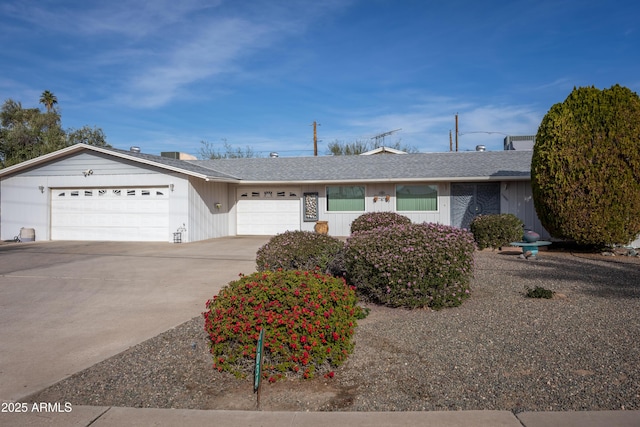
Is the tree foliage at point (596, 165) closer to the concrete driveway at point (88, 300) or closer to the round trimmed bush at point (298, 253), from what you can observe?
the round trimmed bush at point (298, 253)

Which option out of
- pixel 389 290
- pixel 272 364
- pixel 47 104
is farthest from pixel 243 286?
pixel 47 104

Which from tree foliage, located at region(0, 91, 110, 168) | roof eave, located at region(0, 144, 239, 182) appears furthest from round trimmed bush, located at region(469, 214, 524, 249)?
tree foliage, located at region(0, 91, 110, 168)

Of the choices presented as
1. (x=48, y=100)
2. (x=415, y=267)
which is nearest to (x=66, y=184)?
(x=415, y=267)

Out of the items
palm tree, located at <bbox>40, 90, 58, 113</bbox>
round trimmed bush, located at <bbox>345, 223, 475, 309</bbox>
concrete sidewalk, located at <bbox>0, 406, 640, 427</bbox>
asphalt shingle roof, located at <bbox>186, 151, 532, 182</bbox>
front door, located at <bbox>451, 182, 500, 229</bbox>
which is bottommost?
concrete sidewalk, located at <bbox>0, 406, 640, 427</bbox>

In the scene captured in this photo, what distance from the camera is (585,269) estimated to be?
10.7 meters

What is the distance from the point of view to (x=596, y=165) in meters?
13.0

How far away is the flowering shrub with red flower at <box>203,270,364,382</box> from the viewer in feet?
15.0

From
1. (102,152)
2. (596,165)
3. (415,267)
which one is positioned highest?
(102,152)

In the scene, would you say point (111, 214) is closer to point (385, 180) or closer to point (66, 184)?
point (66, 184)

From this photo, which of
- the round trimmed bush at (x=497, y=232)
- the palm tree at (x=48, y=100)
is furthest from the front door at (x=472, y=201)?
the palm tree at (x=48, y=100)

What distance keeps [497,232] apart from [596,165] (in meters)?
3.20

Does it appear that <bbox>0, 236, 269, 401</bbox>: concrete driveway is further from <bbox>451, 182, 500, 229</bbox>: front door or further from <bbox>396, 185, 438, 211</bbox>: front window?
<bbox>451, 182, 500, 229</bbox>: front door

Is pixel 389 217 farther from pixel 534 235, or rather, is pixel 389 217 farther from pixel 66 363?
pixel 66 363

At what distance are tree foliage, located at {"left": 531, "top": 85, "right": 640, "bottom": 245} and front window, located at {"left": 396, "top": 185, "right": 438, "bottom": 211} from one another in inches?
266
